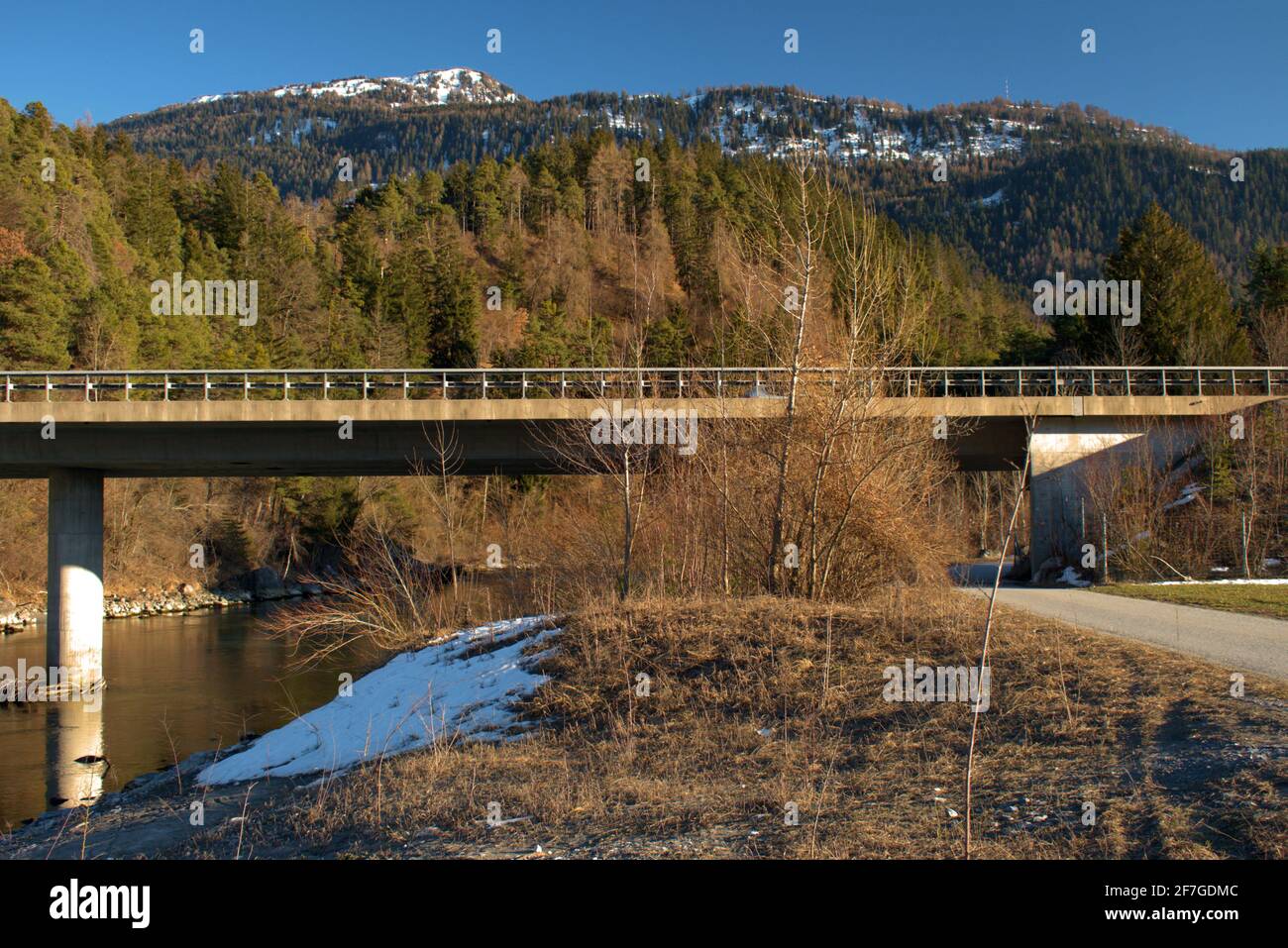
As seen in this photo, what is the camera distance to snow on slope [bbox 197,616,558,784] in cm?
1246

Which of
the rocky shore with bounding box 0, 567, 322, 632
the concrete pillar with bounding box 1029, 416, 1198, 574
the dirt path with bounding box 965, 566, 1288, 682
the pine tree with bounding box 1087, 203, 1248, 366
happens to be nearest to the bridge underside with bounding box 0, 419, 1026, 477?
the concrete pillar with bounding box 1029, 416, 1198, 574

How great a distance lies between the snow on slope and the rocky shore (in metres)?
28.2

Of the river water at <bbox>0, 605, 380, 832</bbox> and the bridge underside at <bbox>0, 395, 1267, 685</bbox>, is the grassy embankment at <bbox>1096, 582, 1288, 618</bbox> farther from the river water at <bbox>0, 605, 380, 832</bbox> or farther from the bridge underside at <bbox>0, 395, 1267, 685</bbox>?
the river water at <bbox>0, 605, 380, 832</bbox>

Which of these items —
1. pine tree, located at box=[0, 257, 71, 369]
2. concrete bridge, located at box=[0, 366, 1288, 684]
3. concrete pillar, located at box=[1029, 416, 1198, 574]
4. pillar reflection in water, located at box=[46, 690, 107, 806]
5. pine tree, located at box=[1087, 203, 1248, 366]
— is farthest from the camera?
pine tree, located at box=[1087, 203, 1248, 366]

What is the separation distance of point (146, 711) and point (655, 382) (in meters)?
13.9

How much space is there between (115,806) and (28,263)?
43.8 metres

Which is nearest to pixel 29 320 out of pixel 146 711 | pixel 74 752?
pixel 146 711

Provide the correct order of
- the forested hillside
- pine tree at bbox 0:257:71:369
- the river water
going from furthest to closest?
the forested hillside
pine tree at bbox 0:257:71:369
the river water

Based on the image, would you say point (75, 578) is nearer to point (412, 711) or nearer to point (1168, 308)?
point (412, 711)

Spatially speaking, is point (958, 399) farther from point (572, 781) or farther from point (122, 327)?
point (122, 327)

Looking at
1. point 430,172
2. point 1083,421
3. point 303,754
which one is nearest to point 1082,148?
point 430,172

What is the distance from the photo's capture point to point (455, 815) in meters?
8.30

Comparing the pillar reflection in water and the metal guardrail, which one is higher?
the metal guardrail

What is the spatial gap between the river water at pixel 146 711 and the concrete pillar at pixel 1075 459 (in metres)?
20.3
